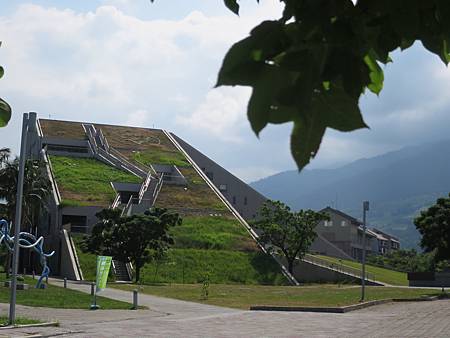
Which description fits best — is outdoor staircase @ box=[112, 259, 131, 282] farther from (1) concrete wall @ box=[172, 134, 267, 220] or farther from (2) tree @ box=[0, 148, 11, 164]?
(1) concrete wall @ box=[172, 134, 267, 220]

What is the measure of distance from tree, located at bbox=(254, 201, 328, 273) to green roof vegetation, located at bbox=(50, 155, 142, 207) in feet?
49.9

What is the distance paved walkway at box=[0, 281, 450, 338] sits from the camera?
17047 mm

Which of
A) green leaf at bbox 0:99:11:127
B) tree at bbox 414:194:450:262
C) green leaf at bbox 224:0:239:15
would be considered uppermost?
tree at bbox 414:194:450:262

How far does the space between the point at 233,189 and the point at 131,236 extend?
39910mm

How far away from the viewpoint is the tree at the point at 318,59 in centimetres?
133

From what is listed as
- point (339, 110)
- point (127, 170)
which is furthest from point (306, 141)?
point (127, 170)

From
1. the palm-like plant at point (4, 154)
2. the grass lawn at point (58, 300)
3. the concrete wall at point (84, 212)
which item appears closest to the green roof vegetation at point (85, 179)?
the concrete wall at point (84, 212)

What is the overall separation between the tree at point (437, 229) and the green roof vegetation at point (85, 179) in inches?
1197

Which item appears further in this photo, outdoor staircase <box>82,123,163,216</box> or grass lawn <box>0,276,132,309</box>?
outdoor staircase <box>82,123,163,216</box>

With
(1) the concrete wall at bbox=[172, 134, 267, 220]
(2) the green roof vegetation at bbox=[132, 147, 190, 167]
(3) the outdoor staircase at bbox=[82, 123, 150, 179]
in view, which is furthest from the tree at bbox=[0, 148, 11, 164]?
(1) the concrete wall at bbox=[172, 134, 267, 220]

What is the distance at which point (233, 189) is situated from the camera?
83938mm

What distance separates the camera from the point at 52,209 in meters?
58.8

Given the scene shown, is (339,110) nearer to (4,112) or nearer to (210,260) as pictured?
(4,112)

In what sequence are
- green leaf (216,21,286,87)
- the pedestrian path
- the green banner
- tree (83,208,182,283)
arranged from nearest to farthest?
1. green leaf (216,21,286,87)
2. the pedestrian path
3. the green banner
4. tree (83,208,182,283)
